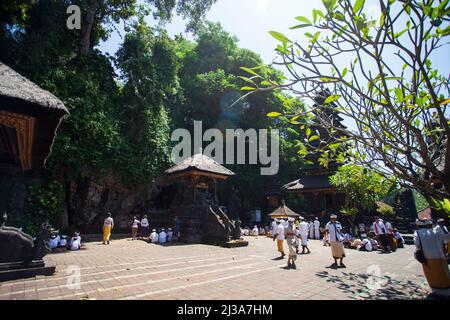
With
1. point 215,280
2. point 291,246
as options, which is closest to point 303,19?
point 215,280

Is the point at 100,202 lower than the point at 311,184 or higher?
lower

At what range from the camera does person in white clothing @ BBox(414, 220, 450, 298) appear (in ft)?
18.4

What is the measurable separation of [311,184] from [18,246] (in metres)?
24.8

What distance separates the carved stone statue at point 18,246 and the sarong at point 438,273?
31.8 ft

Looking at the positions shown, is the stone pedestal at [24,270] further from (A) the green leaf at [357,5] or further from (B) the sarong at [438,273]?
(B) the sarong at [438,273]

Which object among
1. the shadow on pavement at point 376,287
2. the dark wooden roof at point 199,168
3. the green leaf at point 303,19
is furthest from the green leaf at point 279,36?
the dark wooden roof at point 199,168

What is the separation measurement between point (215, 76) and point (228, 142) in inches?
303

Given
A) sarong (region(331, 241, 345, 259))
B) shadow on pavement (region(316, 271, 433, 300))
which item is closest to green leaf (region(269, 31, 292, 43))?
shadow on pavement (region(316, 271, 433, 300))

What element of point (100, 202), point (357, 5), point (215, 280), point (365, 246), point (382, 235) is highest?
point (357, 5)

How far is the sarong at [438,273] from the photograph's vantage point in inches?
220

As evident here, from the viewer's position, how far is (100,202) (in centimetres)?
1911

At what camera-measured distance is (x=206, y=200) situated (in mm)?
16500

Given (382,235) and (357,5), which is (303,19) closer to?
(357,5)
